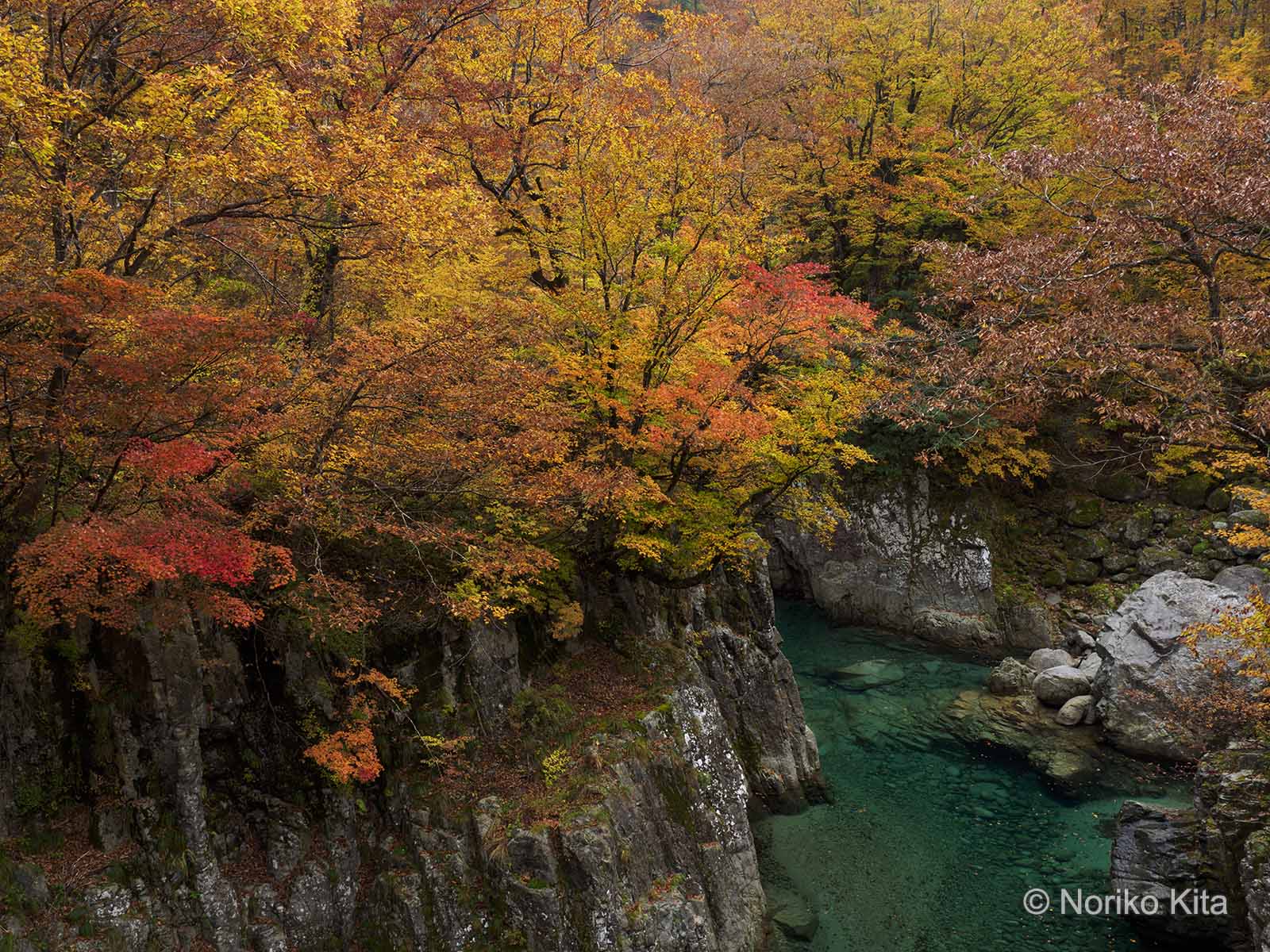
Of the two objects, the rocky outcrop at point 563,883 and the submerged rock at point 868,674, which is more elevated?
the submerged rock at point 868,674

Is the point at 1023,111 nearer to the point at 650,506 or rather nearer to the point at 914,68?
the point at 914,68

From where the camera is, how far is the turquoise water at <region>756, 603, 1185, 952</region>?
12.0m

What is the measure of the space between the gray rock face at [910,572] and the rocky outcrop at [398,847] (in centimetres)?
1309

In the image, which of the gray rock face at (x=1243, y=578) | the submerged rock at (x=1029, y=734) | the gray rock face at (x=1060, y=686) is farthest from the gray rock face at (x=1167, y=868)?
the gray rock face at (x=1243, y=578)

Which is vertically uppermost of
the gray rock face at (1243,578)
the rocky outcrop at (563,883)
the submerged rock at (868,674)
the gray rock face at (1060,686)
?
the gray rock face at (1243,578)

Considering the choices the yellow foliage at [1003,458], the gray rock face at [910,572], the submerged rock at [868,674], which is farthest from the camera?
the yellow foliage at [1003,458]

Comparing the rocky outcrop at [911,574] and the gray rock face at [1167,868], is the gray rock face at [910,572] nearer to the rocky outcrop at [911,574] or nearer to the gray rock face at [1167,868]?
the rocky outcrop at [911,574]

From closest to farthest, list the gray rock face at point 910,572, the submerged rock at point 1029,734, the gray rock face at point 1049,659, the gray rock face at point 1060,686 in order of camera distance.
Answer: the submerged rock at point 1029,734, the gray rock face at point 1060,686, the gray rock face at point 1049,659, the gray rock face at point 910,572

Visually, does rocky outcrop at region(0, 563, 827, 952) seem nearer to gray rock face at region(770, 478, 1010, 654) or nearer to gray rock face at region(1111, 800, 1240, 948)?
gray rock face at region(1111, 800, 1240, 948)

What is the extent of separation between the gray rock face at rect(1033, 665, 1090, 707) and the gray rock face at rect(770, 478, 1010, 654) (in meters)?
3.18

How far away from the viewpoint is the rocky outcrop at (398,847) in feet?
27.4

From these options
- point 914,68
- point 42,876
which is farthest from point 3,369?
point 914,68

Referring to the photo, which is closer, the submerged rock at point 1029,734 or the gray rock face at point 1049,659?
the submerged rock at point 1029,734

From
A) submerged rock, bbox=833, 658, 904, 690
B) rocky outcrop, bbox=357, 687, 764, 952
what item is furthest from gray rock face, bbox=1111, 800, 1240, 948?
submerged rock, bbox=833, 658, 904, 690
